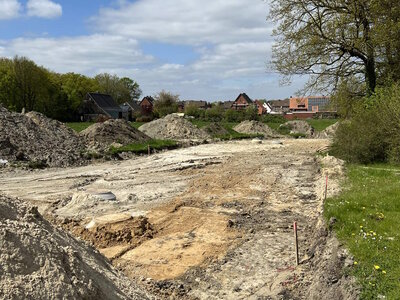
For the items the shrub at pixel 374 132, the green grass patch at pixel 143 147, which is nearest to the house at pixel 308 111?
the green grass patch at pixel 143 147

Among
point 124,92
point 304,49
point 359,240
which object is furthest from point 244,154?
point 124,92

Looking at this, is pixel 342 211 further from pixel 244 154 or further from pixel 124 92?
pixel 124 92

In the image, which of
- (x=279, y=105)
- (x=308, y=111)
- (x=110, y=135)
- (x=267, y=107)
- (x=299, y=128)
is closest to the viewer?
(x=110, y=135)

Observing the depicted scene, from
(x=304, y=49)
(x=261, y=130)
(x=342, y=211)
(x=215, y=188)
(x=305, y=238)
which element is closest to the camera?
(x=342, y=211)

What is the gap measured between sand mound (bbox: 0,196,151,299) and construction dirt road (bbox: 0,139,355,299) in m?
2.48

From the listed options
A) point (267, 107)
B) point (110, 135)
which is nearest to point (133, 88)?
point (267, 107)

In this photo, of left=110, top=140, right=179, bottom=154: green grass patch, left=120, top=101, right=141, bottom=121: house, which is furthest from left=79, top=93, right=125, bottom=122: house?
left=110, top=140, right=179, bottom=154: green grass patch

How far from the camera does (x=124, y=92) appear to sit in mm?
102938

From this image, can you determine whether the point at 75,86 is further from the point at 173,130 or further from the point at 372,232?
the point at 372,232

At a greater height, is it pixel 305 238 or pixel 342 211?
pixel 342 211

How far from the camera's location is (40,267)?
480cm

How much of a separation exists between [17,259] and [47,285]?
1.60 feet

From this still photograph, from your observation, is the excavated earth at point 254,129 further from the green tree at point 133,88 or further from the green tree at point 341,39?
the green tree at point 133,88

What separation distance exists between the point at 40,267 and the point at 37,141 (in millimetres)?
22718
